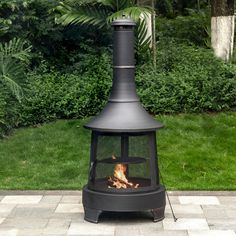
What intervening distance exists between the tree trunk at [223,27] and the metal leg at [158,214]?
726cm

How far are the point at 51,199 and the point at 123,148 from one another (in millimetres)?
1715

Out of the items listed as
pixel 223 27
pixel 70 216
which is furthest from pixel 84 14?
pixel 70 216

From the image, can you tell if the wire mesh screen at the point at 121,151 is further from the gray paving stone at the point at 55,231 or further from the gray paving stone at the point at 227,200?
the gray paving stone at the point at 227,200

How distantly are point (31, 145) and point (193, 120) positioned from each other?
308cm

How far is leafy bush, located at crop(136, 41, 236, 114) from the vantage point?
12.4 meters

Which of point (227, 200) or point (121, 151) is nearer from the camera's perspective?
point (121, 151)

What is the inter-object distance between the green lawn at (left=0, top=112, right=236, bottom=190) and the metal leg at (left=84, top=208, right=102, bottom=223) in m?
1.83

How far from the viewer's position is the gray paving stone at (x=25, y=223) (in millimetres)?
6989

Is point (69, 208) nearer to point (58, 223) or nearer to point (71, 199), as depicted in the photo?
point (71, 199)

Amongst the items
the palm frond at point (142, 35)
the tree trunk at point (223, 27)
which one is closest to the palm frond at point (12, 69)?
the palm frond at point (142, 35)

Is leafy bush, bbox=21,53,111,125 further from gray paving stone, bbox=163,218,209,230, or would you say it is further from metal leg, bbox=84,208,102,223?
gray paving stone, bbox=163,218,209,230

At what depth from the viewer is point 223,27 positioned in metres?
14.0

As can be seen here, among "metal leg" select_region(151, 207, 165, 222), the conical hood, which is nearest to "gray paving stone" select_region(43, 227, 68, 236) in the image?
"metal leg" select_region(151, 207, 165, 222)

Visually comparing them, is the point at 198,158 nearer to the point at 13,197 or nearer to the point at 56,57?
the point at 13,197
